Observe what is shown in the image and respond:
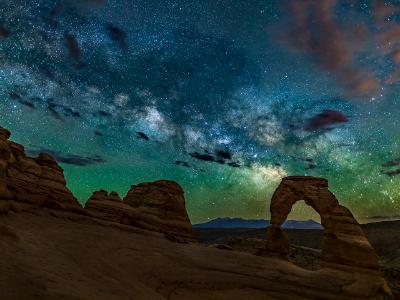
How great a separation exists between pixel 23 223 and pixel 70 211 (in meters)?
5.19

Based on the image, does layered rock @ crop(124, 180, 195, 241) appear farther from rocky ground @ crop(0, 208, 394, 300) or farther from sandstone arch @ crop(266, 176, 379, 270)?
sandstone arch @ crop(266, 176, 379, 270)

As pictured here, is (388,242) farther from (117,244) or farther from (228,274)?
(117,244)

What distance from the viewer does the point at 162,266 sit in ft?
56.1

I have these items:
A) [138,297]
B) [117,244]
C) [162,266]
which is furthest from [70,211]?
[138,297]

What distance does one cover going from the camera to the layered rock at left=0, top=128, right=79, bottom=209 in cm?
1850

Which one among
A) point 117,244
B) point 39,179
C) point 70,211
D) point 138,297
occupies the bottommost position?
point 138,297

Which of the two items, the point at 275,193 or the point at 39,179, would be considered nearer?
the point at 39,179

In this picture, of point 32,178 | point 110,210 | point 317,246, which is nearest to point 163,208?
point 110,210

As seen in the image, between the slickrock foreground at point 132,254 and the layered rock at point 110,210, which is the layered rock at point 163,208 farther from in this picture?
the layered rock at point 110,210

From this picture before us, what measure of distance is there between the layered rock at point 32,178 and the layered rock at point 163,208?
240 inches

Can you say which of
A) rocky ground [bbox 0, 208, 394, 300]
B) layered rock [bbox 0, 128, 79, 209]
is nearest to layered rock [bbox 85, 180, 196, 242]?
rocky ground [bbox 0, 208, 394, 300]

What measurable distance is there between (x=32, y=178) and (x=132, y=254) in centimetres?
856

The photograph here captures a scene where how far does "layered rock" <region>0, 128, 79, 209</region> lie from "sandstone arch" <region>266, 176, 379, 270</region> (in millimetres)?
15377

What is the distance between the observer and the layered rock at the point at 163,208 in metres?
25.9
